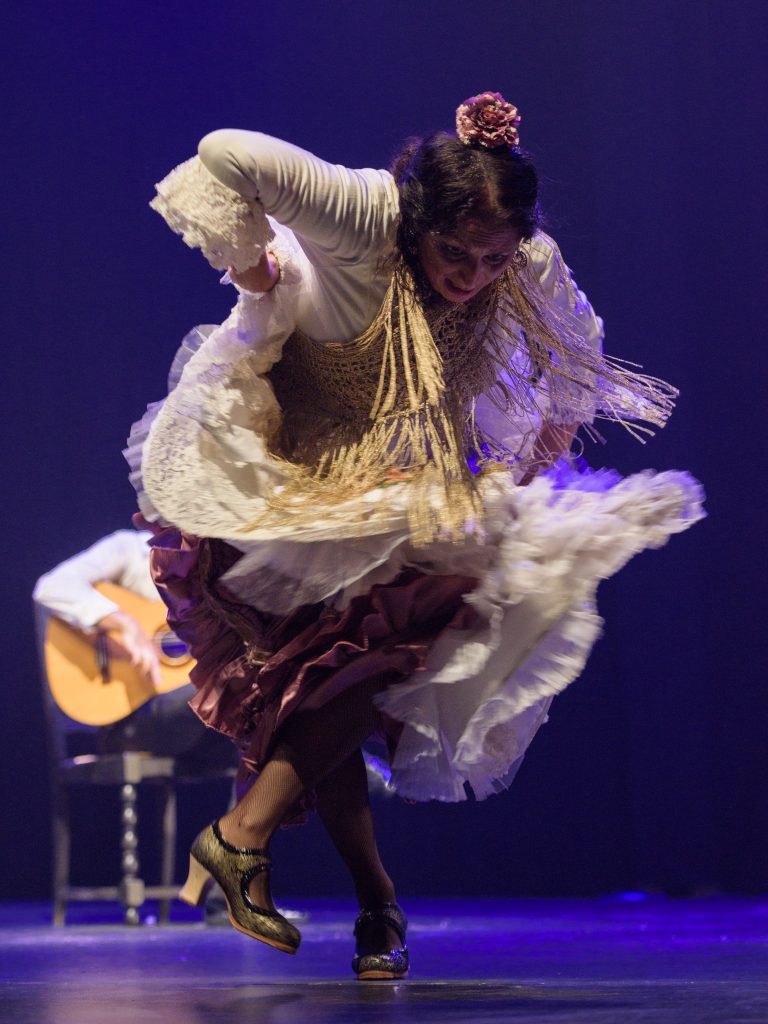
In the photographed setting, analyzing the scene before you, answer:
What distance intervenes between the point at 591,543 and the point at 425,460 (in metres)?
0.24

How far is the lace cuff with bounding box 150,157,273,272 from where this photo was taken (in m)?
1.71

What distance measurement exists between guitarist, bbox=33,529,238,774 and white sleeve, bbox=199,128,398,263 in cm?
188

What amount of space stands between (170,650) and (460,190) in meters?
2.18

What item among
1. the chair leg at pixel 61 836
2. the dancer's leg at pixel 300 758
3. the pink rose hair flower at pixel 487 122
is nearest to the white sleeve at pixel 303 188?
the pink rose hair flower at pixel 487 122

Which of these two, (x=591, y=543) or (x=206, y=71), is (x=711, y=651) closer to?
(x=591, y=543)

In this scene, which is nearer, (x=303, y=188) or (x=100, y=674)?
(x=303, y=188)

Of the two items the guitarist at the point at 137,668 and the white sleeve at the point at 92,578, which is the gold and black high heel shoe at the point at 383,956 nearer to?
the guitarist at the point at 137,668

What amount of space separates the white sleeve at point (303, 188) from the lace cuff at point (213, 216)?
0.02 metres

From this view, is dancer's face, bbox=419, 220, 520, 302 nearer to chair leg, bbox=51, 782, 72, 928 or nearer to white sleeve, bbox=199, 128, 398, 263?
white sleeve, bbox=199, 128, 398, 263

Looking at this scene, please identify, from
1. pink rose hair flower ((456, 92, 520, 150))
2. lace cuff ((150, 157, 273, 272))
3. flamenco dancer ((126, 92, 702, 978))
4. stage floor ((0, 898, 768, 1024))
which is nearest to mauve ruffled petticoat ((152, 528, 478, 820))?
flamenco dancer ((126, 92, 702, 978))

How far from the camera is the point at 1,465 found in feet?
14.0

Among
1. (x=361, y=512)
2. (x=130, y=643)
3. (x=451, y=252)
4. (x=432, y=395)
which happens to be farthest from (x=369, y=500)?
(x=130, y=643)

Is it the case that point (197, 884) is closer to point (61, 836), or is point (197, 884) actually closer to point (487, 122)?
point (487, 122)

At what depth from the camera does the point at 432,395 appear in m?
1.76
